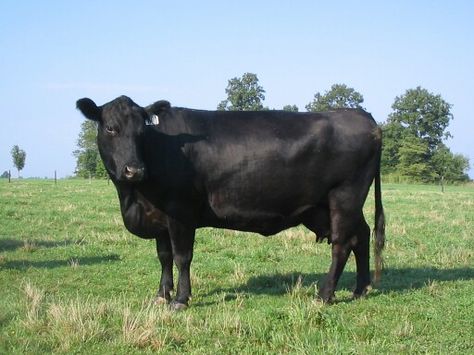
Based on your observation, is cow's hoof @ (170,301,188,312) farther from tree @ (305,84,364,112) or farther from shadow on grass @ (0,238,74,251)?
tree @ (305,84,364,112)

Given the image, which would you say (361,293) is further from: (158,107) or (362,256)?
(158,107)

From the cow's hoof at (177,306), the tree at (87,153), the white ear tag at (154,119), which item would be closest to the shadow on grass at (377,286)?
the cow's hoof at (177,306)

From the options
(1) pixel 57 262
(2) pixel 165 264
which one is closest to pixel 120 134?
(2) pixel 165 264

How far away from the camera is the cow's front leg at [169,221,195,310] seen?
7160 mm

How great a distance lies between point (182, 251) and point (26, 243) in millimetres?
5081

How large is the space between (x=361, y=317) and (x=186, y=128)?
3.24 metres

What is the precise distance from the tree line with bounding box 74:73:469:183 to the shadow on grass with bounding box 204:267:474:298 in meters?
56.5

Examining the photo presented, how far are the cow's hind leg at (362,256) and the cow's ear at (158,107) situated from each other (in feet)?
10.1

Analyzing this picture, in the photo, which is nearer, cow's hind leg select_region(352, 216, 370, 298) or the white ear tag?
the white ear tag

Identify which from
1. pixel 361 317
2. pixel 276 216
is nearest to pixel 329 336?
pixel 361 317

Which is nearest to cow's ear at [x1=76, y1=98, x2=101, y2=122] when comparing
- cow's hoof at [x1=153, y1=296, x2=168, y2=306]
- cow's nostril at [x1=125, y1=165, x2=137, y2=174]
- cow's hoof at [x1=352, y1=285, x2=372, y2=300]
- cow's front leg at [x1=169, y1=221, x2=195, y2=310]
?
cow's nostril at [x1=125, y1=165, x2=137, y2=174]

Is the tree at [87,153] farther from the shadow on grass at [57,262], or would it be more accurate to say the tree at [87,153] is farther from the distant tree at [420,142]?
the shadow on grass at [57,262]

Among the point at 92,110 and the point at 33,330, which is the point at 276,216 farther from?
the point at 33,330

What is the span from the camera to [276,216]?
Result: 298 inches
